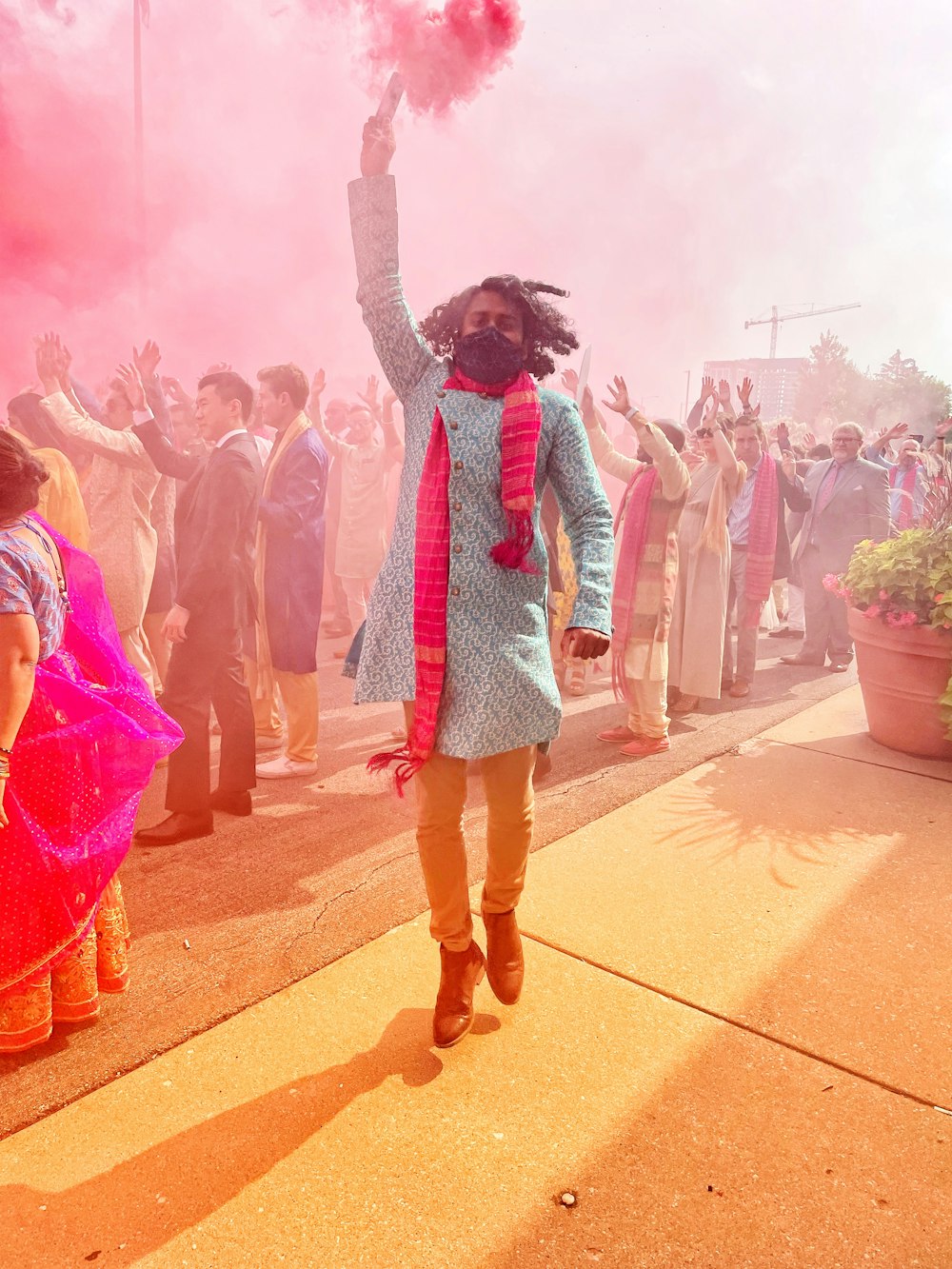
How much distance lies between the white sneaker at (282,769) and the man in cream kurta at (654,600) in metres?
1.75

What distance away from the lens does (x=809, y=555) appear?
8461 millimetres

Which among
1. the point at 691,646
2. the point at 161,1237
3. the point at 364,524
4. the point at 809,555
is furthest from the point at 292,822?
the point at 809,555

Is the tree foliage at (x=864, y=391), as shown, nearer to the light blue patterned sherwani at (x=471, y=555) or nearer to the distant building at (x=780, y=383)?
the distant building at (x=780, y=383)

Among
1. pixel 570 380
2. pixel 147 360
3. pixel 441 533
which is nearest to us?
pixel 441 533

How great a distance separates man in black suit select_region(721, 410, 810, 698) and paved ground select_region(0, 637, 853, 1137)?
4.77ft

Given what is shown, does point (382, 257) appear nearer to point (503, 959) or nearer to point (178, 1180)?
point (503, 959)

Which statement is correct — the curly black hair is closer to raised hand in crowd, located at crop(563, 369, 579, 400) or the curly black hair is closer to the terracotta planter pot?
the terracotta planter pot

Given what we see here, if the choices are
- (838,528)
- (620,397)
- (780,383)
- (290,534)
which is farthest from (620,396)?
(780,383)

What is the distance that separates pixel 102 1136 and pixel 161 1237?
0.35 meters

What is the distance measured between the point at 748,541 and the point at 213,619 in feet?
17.0

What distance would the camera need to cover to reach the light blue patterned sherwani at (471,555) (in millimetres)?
2225

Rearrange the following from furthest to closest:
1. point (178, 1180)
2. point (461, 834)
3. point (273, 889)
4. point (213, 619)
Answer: point (213, 619) → point (273, 889) → point (461, 834) → point (178, 1180)

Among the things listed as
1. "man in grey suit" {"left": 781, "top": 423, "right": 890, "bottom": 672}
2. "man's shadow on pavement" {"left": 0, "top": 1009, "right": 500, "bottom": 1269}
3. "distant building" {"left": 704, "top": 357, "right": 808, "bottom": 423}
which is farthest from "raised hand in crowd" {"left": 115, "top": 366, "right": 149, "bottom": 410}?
"distant building" {"left": 704, "top": 357, "right": 808, "bottom": 423}

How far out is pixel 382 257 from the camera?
7.85 feet
